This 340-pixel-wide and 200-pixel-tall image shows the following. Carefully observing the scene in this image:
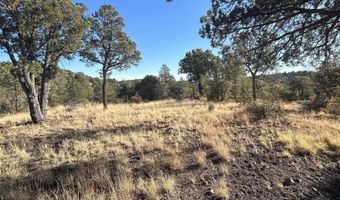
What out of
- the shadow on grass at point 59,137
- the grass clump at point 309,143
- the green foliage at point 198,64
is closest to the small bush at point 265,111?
the grass clump at point 309,143

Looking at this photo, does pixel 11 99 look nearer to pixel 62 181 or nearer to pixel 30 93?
pixel 30 93

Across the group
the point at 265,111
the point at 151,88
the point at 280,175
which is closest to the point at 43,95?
the point at 265,111

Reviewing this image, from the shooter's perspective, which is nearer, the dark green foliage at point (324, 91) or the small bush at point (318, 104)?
the dark green foliage at point (324, 91)

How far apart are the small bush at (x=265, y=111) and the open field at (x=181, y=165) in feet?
5.08

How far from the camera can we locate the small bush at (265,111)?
11.1m

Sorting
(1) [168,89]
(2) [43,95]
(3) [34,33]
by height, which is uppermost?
(3) [34,33]

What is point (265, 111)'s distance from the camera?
11.2 metres

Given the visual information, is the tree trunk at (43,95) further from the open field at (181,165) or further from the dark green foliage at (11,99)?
the dark green foliage at (11,99)

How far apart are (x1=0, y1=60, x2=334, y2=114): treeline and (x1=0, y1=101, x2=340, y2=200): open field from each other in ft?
7.42

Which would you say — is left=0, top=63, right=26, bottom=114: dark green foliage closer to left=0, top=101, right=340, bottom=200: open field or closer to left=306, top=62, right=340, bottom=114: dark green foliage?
left=0, top=101, right=340, bottom=200: open field

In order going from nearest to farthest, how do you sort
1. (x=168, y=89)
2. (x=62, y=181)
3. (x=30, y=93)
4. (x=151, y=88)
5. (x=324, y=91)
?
1. (x=62, y=181)
2. (x=30, y=93)
3. (x=324, y=91)
4. (x=151, y=88)
5. (x=168, y=89)

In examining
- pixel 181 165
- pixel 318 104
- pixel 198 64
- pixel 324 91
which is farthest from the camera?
pixel 198 64

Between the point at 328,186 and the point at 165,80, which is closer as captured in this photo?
the point at 328,186

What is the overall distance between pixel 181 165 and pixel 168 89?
48225 mm
